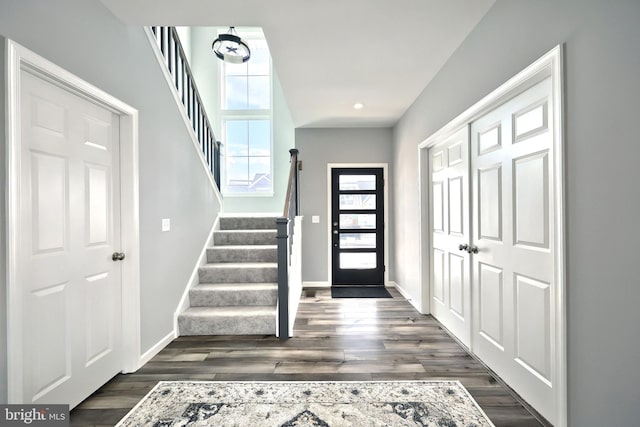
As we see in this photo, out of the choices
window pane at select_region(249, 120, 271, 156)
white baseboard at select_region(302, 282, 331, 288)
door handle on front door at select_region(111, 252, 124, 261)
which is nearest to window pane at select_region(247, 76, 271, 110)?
window pane at select_region(249, 120, 271, 156)

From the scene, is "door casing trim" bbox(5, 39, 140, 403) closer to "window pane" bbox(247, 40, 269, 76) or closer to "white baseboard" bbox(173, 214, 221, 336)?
"white baseboard" bbox(173, 214, 221, 336)

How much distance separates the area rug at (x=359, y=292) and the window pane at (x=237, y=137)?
3.07 meters

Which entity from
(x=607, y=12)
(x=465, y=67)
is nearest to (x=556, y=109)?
(x=607, y=12)

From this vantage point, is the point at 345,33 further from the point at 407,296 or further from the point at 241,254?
the point at 407,296

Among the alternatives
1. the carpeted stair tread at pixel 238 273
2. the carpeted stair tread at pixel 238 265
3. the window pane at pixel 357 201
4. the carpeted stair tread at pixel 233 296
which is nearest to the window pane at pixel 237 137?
the window pane at pixel 357 201

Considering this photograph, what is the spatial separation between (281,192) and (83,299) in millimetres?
4075

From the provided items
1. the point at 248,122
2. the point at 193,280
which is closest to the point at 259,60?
the point at 248,122

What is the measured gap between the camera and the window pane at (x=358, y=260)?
5.22 meters

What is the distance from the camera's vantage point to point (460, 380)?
222 cm

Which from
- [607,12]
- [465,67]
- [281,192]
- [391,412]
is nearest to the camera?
[607,12]

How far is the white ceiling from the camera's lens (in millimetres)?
2148

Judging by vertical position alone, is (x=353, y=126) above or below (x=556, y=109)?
above

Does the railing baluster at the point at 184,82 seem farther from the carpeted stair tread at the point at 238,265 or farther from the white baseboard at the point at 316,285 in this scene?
the white baseboard at the point at 316,285

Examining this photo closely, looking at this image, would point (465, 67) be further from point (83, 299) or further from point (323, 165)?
point (83, 299)
